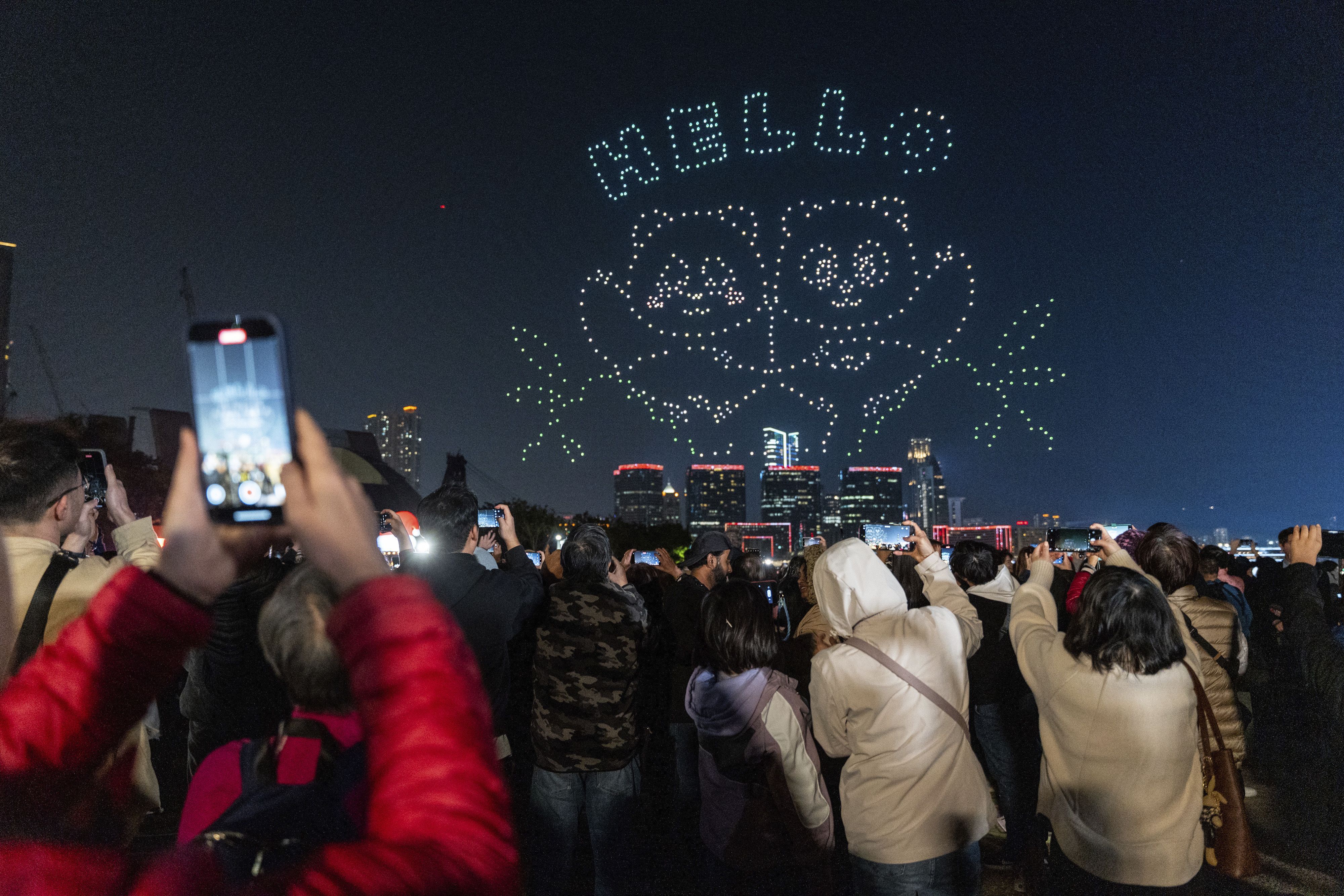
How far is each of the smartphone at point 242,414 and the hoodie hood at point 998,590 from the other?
230 inches

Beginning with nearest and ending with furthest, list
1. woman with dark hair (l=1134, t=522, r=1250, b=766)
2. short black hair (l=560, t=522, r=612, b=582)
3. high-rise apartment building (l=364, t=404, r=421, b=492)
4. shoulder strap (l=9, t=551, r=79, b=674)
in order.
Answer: shoulder strap (l=9, t=551, r=79, b=674)
woman with dark hair (l=1134, t=522, r=1250, b=766)
short black hair (l=560, t=522, r=612, b=582)
high-rise apartment building (l=364, t=404, r=421, b=492)

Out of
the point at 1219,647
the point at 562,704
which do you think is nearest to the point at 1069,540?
the point at 1219,647

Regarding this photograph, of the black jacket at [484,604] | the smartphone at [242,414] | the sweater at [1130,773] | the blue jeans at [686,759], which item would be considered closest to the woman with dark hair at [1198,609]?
the sweater at [1130,773]

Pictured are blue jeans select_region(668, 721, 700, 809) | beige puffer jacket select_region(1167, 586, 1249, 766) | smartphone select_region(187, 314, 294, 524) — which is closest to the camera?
smartphone select_region(187, 314, 294, 524)

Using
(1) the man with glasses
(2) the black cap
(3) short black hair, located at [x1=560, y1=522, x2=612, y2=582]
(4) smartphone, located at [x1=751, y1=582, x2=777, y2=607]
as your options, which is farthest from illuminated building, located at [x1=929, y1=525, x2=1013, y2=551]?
(1) the man with glasses

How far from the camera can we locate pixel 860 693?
326 cm

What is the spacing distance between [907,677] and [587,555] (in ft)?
7.17

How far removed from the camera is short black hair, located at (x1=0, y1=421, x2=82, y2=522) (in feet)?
8.54

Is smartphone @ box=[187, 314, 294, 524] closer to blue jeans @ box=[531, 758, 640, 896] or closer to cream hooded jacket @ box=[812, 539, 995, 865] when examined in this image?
cream hooded jacket @ box=[812, 539, 995, 865]

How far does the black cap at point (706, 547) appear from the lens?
7.80 metres

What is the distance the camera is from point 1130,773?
9.76ft

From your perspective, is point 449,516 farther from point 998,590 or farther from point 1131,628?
point 998,590

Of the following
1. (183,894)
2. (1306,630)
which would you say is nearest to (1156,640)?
(1306,630)

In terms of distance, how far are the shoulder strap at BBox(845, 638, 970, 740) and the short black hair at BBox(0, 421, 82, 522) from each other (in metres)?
3.12
